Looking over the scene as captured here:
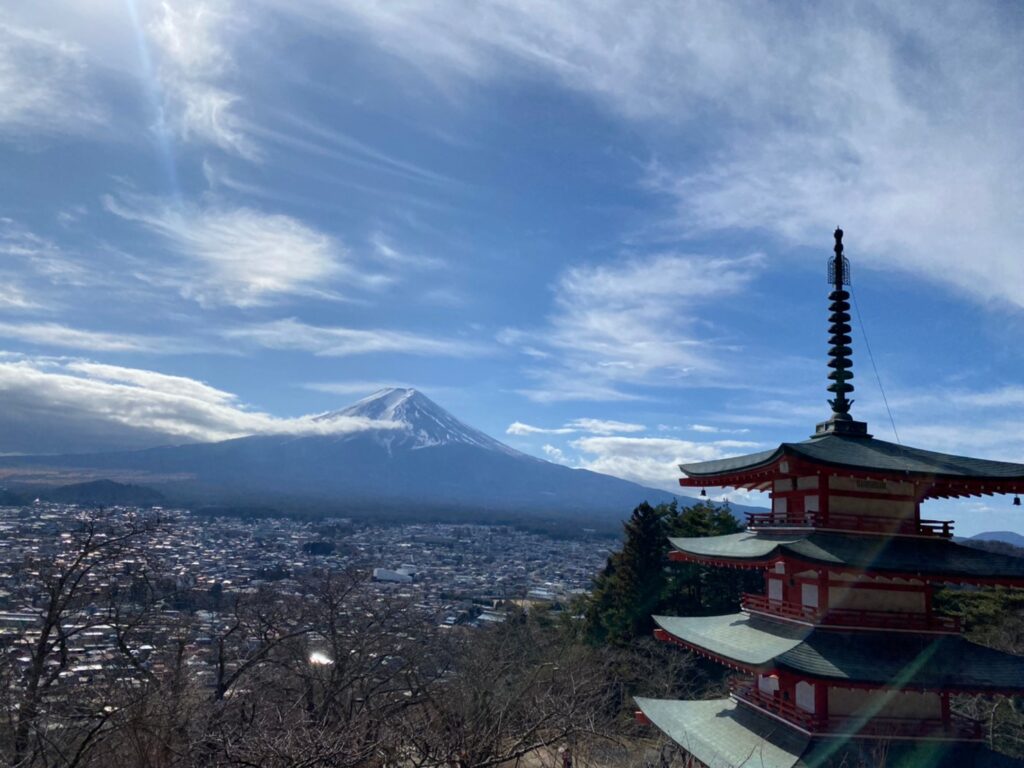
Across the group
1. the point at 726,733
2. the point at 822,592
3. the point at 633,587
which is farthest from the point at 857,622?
the point at 633,587

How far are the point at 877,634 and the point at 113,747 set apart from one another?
9590 millimetres

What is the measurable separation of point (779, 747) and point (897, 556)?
302 cm

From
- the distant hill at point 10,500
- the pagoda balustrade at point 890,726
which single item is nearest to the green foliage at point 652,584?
the pagoda balustrade at point 890,726

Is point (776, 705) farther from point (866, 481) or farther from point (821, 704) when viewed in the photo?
point (866, 481)

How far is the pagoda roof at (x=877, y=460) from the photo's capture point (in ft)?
30.9

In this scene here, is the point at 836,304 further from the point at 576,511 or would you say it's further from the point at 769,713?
the point at 576,511

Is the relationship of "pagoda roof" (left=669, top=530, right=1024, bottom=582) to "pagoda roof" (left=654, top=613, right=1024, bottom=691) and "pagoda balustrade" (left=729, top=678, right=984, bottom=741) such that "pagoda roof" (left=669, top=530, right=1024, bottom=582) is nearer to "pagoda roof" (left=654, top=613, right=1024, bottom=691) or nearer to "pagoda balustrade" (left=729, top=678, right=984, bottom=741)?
"pagoda roof" (left=654, top=613, right=1024, bottom=691)

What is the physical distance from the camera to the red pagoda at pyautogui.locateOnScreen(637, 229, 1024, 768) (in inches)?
353

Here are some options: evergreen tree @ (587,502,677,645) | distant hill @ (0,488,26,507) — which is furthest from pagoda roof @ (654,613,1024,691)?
distant hill @ (0,488,26,507)

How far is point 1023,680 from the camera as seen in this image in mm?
8883

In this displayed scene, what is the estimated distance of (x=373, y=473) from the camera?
172000mm

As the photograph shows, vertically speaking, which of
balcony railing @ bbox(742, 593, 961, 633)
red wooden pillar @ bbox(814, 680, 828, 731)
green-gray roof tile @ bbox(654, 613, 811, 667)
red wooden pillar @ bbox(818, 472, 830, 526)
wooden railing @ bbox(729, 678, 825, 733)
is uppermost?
red wooden pillar @ bbox(818, 472, 830, 526)

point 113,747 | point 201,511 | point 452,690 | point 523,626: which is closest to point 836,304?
point 452,690

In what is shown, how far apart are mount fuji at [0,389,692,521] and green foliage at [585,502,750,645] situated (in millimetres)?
88778
